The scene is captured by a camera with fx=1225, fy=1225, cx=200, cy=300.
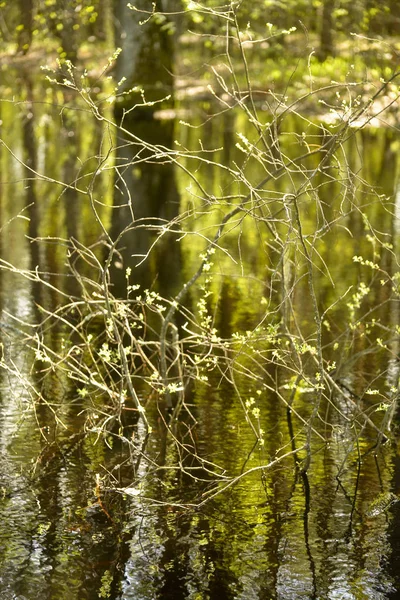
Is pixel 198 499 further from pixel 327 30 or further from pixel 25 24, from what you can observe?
pixel 327 30

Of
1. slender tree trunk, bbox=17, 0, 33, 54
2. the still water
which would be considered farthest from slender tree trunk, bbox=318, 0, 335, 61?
the still water

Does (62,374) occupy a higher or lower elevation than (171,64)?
lower

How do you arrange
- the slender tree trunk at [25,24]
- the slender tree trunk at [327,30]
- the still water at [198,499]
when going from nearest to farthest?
the still water at [198,499] → the slender tree trunk at [25,24] → the slender tree trunk at [327,30]

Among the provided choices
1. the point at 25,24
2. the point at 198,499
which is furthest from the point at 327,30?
the point at 198,499

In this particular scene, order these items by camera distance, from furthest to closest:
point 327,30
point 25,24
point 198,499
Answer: point 327,30 → point 25,24 → point 198,499

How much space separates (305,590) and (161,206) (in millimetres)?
10878

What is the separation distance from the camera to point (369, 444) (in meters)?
7.02

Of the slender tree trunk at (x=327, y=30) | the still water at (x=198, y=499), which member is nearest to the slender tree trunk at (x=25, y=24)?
the slender tree trunk at (x=327, y=30)

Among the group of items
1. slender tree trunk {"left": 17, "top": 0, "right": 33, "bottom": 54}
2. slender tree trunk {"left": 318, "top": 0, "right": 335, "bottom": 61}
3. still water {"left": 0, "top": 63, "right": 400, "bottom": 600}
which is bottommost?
still water {"left": 0, "top": 63, "right": 400, "bottom": 600}

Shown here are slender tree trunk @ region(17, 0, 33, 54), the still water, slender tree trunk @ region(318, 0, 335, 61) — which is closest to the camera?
the still water

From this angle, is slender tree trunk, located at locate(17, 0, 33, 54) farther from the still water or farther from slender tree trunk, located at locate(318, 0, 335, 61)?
the still water

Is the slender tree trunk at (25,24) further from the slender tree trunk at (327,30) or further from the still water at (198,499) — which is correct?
the still water at (198,499)

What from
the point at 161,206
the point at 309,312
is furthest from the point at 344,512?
the point at 161,206

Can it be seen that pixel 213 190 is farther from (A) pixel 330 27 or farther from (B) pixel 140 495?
(B) pixel 140 495
